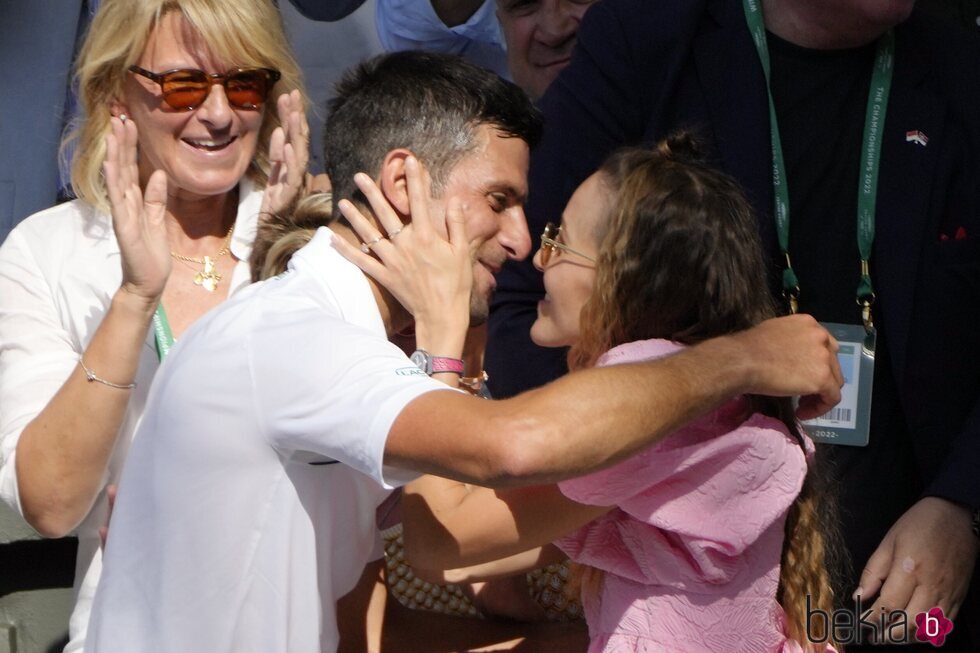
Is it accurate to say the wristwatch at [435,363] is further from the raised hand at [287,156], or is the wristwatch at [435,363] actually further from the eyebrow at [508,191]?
the raised hand at [287,156]

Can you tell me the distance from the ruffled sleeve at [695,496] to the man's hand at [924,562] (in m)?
0.56

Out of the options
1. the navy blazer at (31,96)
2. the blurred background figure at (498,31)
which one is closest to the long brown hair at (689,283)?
the blurred background figure at (498,31)

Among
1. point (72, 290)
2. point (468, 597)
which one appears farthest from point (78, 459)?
point (468, 597)

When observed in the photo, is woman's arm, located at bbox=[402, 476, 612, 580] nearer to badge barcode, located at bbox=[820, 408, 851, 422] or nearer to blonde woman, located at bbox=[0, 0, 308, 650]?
blonde woman, located at bbox=[0, 0, 308, 650]

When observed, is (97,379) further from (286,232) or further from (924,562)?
(924,562)

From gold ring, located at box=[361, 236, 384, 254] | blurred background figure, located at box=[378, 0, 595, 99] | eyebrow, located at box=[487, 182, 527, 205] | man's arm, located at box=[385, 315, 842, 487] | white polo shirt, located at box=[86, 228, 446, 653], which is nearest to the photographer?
man's arm, located at box=[385, 315, 842, 487]

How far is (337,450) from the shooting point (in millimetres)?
2102

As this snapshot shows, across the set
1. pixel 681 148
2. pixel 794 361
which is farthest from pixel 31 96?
pixel 794 361

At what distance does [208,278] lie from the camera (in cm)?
329

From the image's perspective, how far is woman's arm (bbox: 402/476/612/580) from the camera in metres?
2.45

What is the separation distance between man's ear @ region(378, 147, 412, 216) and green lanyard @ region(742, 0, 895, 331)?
39.4 inches

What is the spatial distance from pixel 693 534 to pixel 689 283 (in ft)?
1.55

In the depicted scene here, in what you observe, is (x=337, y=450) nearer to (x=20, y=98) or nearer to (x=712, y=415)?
(x=712, y=415)
